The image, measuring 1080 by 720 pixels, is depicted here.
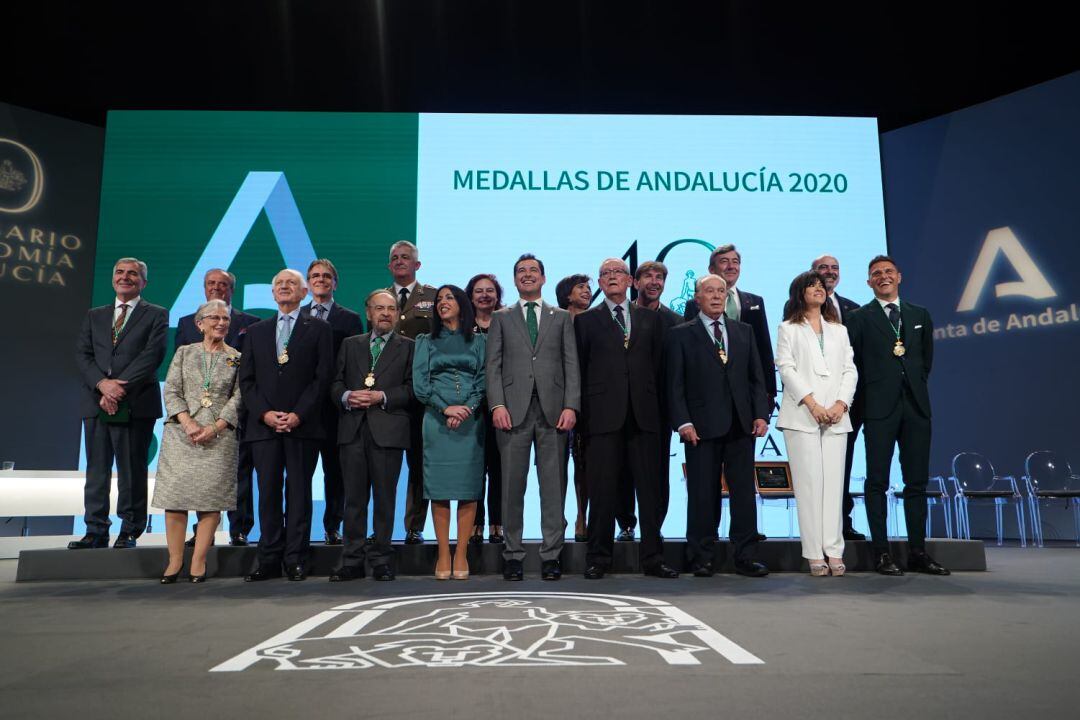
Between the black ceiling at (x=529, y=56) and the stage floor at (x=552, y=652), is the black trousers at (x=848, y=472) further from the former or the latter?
the black ceiling at (x=529, y=56)

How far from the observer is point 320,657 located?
1.94 m

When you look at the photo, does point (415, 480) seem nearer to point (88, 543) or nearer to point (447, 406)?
point (447, 406)

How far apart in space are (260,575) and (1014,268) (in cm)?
682

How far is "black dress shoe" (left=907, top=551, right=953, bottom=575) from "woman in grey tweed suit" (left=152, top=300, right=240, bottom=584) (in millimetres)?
3297

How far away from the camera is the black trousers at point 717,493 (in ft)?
12.6

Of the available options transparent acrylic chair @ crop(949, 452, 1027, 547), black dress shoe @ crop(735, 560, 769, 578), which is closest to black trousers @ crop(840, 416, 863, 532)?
black dress shoe @ crop(735, 560, 769, 578)

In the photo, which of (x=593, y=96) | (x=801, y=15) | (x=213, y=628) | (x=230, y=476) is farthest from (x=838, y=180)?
(x=213, y=628)

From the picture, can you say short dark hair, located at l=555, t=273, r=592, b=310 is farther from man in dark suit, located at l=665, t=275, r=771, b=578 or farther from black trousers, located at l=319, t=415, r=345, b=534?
black trousers, located at l=319, t=415, r=345, b=534

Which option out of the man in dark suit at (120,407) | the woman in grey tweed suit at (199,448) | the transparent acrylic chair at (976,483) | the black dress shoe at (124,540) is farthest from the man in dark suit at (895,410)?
the black dress shoe at (124,540)

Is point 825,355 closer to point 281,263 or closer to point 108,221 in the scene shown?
point 281,263

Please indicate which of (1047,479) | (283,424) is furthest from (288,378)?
(1047,479)

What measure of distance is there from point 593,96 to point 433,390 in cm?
492

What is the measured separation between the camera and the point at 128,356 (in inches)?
160

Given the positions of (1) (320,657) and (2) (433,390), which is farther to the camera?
(2) (433,390)
